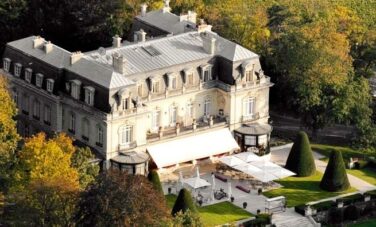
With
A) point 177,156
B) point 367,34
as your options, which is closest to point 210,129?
point 177,156

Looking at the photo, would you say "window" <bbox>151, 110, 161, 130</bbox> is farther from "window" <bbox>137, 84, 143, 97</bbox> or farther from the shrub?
the shrub

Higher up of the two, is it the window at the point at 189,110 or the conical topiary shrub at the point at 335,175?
the window at the point at 189,110

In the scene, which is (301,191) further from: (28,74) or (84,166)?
(28,74)

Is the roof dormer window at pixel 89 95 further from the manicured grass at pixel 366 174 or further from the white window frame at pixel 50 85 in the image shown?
the manicured grass at pixel 366 174

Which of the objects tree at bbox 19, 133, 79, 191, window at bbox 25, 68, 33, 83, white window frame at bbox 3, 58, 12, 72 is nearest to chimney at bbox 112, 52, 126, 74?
window at bbox 25, 68, 33, 83

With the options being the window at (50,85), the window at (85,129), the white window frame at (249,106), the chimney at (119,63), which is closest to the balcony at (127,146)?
the window at (85,129)

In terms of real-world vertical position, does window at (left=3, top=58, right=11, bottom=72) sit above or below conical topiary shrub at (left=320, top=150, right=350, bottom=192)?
above

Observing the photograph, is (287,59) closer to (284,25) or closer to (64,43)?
(284,25)
